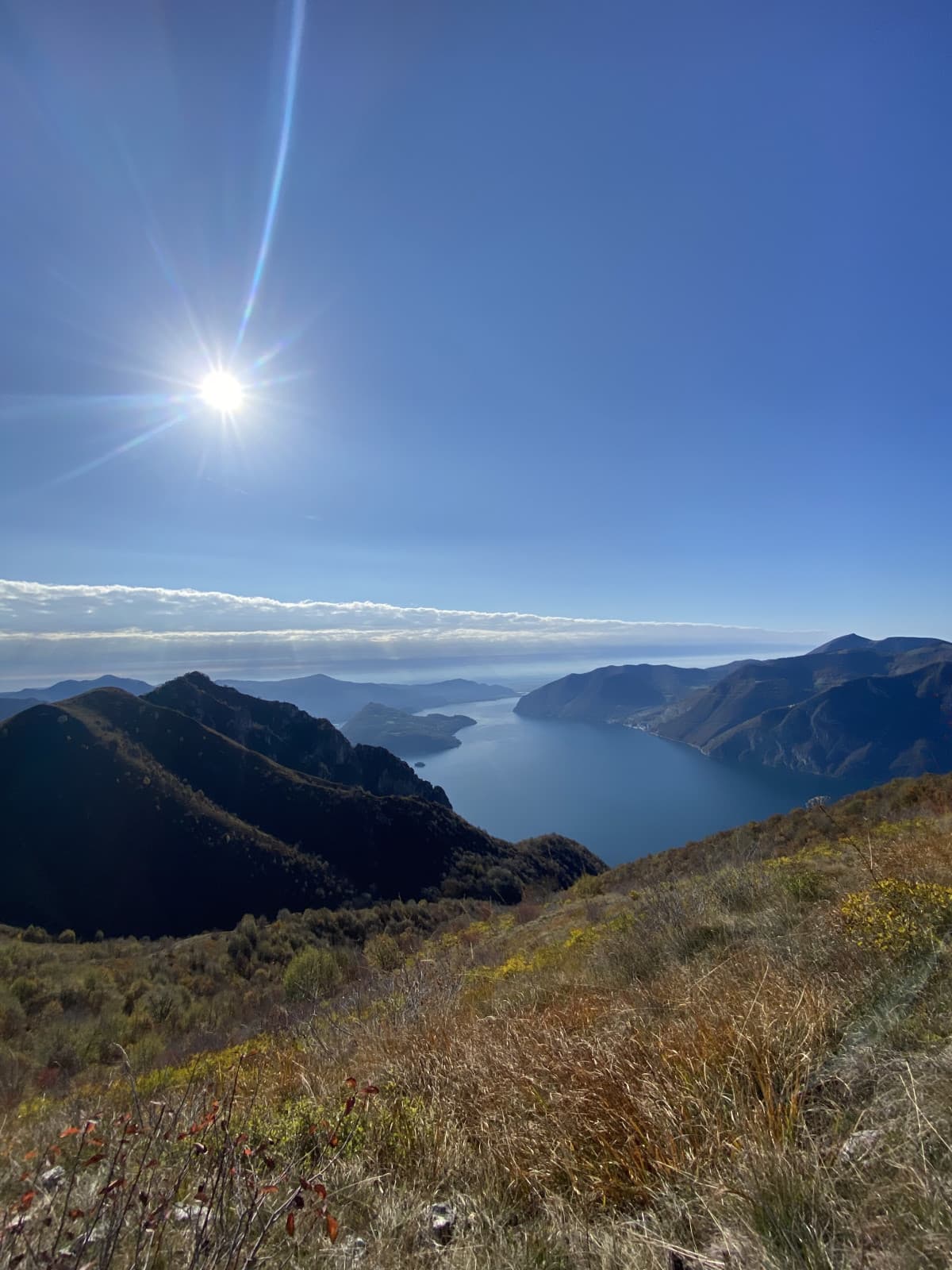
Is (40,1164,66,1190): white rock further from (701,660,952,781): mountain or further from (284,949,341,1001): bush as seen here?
(701,660,952,781): mountain

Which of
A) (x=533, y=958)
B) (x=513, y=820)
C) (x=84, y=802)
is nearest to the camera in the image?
(x=533, y=958)

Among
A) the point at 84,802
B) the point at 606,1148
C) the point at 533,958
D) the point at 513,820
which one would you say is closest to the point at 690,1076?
the point at 606,1148

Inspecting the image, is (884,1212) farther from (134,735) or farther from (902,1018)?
(134,735)

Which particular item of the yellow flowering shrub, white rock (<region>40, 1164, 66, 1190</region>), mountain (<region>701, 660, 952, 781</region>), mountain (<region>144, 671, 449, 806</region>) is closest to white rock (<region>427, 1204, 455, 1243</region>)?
white rock (<region>40, 1164, 66, 1190</region>)

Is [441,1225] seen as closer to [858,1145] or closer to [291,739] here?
[858,1145]

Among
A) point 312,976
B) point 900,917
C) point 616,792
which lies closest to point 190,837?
point 312,976

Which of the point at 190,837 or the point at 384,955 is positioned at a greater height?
the point at 384,955
